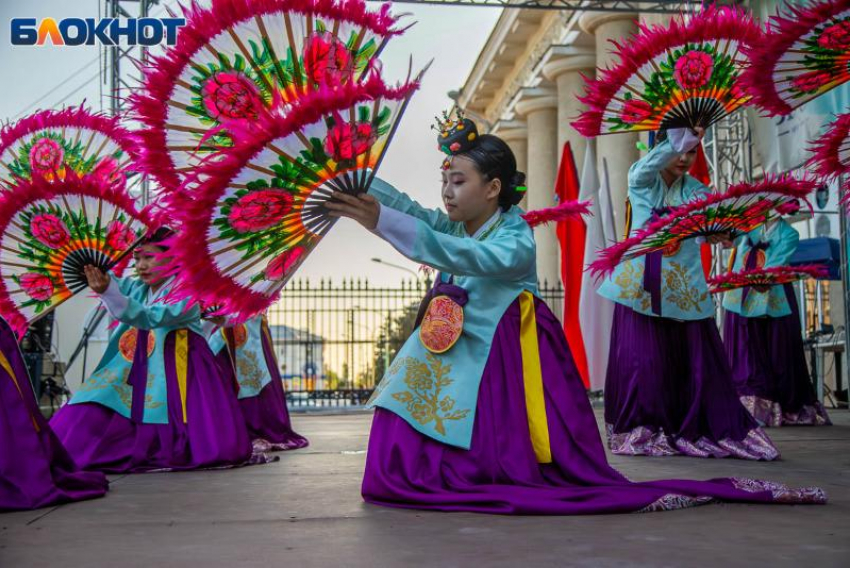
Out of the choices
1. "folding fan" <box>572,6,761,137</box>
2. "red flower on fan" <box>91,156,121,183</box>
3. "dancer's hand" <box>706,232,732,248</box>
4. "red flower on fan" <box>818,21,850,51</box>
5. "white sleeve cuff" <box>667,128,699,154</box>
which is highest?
"folding fan" <box>572,6,761,137</box>

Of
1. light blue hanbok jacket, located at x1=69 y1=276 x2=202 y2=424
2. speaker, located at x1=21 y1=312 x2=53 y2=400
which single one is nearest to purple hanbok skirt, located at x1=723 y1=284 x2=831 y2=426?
light blue hanbok jacket, located at x1=69 y1=276 x2=202 y2=424

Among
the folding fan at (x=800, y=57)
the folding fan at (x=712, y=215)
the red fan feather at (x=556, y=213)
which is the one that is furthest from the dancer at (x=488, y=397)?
the folding fan at (x=800, y=57)

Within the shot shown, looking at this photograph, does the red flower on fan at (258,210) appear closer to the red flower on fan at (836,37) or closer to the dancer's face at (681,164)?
the red flower on fan at (836,37)

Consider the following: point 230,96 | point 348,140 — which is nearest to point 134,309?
point 230,96

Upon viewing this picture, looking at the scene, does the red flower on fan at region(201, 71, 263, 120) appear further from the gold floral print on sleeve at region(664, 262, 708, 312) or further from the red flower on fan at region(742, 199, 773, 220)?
the gold floral print on sleeve at region(664, 262, 708, 312)

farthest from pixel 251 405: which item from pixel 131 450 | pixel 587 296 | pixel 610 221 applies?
pixel 610 221

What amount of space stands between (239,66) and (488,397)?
146cm

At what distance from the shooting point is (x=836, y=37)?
12.1 feet

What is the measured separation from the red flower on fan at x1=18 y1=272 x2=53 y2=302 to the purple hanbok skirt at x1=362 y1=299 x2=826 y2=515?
2.04m

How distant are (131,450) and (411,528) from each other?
278 cm

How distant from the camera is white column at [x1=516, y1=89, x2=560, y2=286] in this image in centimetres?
1931

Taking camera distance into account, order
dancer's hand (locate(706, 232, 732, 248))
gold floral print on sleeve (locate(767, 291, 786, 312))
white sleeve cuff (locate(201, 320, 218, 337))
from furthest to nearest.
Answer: gold floral print on sleeve (locate(767, 291, 786, 312)) → white sleeve cuff (locate(201, 320, 218, 337)) → dancer's hand (locate(706, 232, 732, 248))

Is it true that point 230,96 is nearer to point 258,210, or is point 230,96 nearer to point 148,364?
point 258,210

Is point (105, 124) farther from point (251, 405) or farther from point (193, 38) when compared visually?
point (251, 405)
